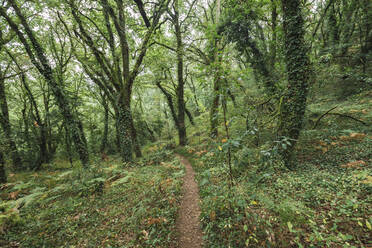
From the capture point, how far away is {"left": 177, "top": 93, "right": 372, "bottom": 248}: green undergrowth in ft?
8.27

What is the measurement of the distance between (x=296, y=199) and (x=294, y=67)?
3.98 metres

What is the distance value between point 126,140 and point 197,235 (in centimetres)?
692

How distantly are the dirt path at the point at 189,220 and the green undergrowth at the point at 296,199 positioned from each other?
249 millimetres

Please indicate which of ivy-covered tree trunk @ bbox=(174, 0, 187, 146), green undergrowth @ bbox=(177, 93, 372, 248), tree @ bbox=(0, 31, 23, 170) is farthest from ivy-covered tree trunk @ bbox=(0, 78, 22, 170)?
green undergrowth @ bbox=(177, 93, 372, 248)

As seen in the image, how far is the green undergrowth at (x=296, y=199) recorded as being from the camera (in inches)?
99.3


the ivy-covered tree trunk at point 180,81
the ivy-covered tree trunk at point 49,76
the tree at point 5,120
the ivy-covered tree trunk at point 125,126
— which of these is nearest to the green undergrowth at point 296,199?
the ivy-covered tree trunk at point 125,126

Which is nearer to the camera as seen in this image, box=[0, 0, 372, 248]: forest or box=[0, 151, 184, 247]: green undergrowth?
box=[0, 0, 372, 248]: forest

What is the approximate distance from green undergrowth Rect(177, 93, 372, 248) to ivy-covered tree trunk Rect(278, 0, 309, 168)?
1.17 meters

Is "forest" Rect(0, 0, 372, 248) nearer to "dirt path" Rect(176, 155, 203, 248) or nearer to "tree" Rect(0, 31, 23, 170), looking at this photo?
"dirt path" Rect(176, 155, 203, 248)

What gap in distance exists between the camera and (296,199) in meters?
3.53

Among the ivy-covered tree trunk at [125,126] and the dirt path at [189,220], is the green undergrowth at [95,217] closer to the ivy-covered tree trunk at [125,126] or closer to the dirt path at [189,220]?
the dirt path at [189,220]

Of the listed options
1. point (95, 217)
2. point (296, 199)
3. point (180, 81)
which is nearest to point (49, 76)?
point (95, 217)

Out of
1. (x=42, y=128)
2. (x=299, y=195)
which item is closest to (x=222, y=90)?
(x=299, y=195)

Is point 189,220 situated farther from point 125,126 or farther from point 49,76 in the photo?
point 49,76
